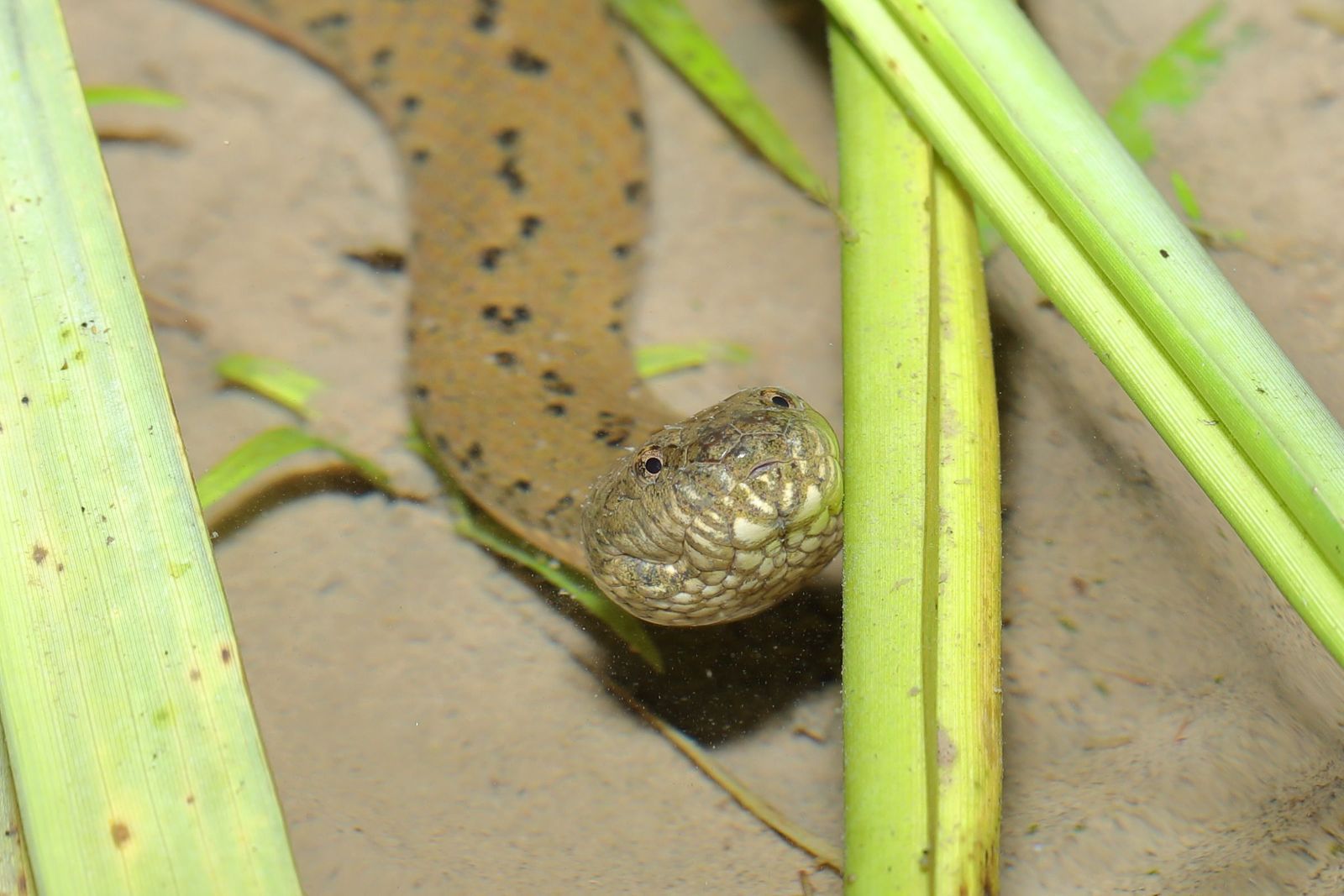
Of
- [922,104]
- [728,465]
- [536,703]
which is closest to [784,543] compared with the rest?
[728,465]

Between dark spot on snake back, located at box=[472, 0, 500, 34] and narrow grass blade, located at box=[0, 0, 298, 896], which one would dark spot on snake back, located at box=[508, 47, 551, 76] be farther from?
narrow grass blade, located at box=[0, 0, 298, 896]

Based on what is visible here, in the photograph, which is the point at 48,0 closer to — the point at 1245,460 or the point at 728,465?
the point at 728,465

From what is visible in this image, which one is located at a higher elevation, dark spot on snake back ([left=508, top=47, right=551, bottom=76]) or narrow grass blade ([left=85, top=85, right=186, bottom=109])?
dark spot on snake back ([left=508, top=47, right=551, bottom=76])

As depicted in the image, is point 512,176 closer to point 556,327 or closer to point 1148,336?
point 556,327

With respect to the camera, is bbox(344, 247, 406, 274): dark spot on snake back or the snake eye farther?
bbox(344, 247, 406, 274): dark spot on snake back

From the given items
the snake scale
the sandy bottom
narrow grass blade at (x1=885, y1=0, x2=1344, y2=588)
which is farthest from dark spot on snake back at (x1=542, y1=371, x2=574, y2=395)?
narrow grass blade at (x1=885, y1=0, x2=1344, y2=588)

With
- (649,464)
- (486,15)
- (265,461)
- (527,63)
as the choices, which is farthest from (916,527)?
(486,15)

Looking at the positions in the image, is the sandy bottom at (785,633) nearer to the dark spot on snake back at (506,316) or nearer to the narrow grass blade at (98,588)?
the dark spot on snake back at (506,316)
